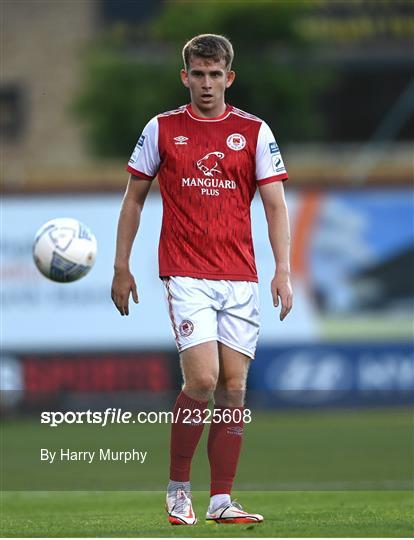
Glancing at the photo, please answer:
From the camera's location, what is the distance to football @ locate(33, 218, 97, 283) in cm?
891

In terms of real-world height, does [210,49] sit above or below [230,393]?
above

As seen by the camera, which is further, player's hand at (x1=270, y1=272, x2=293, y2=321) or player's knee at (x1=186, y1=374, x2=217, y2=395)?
player's hand at (x1=270, y1=272, x2=293, y2=321)

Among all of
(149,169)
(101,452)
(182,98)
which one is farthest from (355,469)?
(182,98)

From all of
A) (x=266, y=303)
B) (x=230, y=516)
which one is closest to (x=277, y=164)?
(x=230, y=516)

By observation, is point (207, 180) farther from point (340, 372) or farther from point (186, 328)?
point (340, 372)

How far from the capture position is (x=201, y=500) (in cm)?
1109

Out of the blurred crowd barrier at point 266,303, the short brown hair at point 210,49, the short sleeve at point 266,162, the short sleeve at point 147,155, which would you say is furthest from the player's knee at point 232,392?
the blurred crowd barrier at point 266,303

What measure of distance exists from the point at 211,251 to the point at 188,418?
89 centimetres

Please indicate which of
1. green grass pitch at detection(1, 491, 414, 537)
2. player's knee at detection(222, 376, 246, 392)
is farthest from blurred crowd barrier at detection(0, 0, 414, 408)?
player's knee at detection(222, 376, 246, 392)

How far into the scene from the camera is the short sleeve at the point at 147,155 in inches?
314

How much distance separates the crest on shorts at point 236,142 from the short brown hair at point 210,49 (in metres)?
0.37

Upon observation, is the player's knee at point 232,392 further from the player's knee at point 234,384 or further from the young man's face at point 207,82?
the young man's face at point 207,82

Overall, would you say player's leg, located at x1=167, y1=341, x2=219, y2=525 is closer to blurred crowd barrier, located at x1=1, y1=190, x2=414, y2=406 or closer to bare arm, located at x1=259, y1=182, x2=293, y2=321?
bare arm, located at x1=259, y1=182, x2=293, y2=321

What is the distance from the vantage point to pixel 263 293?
827 inches
